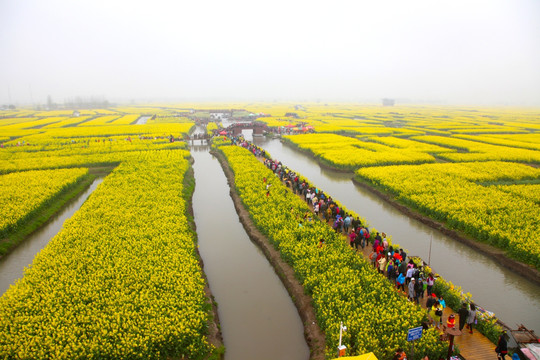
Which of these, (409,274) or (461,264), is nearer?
(409,274)

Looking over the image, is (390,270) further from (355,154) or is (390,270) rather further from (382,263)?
(355,154)

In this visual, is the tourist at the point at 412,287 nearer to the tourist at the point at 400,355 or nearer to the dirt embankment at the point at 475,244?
the tourist at the point at 400,355

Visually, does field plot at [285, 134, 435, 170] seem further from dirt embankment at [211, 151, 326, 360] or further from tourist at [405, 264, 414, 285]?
tourist at [405, 264, 414, 285]

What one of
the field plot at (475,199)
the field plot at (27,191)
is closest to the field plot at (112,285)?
the field plot at (27,191)

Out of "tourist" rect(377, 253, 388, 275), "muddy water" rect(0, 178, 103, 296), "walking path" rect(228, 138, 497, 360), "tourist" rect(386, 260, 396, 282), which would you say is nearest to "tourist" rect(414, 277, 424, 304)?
"tourist" rect(386, 260, 396, 282)

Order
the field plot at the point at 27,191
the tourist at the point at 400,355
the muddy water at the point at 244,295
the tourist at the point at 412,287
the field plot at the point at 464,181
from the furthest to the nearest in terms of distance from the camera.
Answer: the field plot at the point at 27,191 < the field plot at the point at 464,181 < the tourist at the point at 412,287 < the muddy water at the point at 244,295 < the tourist at the point at 400,355

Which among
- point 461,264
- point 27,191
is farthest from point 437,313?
point 27,191

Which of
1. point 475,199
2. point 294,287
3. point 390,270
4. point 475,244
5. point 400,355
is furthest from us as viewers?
point 475,199
